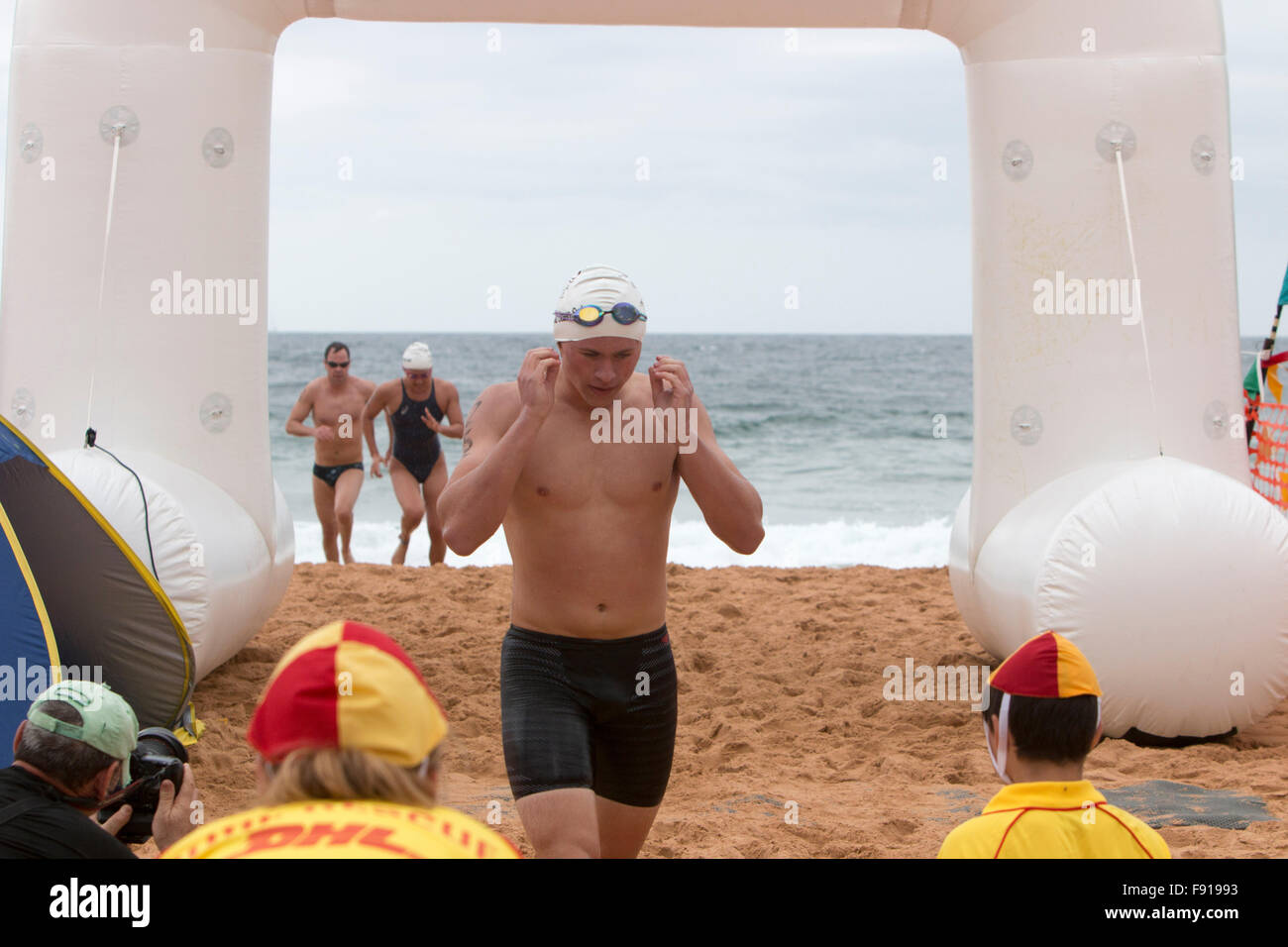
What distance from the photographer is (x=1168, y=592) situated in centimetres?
509

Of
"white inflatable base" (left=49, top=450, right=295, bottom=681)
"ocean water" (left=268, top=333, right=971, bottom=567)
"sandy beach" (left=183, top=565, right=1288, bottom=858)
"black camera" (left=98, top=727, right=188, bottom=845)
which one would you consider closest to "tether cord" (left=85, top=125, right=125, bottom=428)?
"white inflatable base" (left=49, top=450, right=295, bottom=681)

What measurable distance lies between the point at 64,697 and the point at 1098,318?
456 cm

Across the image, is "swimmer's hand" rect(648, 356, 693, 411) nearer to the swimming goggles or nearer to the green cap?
the swimming goggles

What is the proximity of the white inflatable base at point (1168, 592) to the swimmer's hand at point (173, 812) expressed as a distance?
3547 millimetres

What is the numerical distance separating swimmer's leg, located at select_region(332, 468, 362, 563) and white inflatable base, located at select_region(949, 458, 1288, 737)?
20.0ft

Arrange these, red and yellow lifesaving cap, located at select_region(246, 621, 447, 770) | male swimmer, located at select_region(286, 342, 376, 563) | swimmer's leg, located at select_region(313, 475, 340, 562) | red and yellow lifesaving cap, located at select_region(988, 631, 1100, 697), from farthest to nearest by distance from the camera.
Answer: swimmer's leg, located at select_region(313, 475, 340, 562), male swimmer, located at select_region(286, 342, 376, 563), red and yellow lifesaving cap, located at select_region(988, 631, 1100, 697), red and yellow lifesaving cap, located at select_region(246, 621, 447, 770)

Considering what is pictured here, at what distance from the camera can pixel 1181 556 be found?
5102mm

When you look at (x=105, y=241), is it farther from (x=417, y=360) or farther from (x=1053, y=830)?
(x=1053, y=830)

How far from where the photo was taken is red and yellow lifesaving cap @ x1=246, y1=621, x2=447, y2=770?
1.46 m

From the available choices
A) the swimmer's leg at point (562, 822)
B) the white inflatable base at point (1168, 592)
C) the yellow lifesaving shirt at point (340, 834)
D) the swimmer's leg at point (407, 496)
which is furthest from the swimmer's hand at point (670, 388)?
the swimmer's leg at point (407, 496)

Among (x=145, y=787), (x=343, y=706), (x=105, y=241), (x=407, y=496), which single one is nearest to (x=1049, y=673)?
(x=343, y=706)

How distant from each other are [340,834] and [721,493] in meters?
2.20

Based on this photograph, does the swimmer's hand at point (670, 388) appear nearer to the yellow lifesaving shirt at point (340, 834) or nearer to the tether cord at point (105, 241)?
the yellow lifesaving shirt at point (340, 834)

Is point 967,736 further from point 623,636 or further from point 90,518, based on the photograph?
point 90,518
